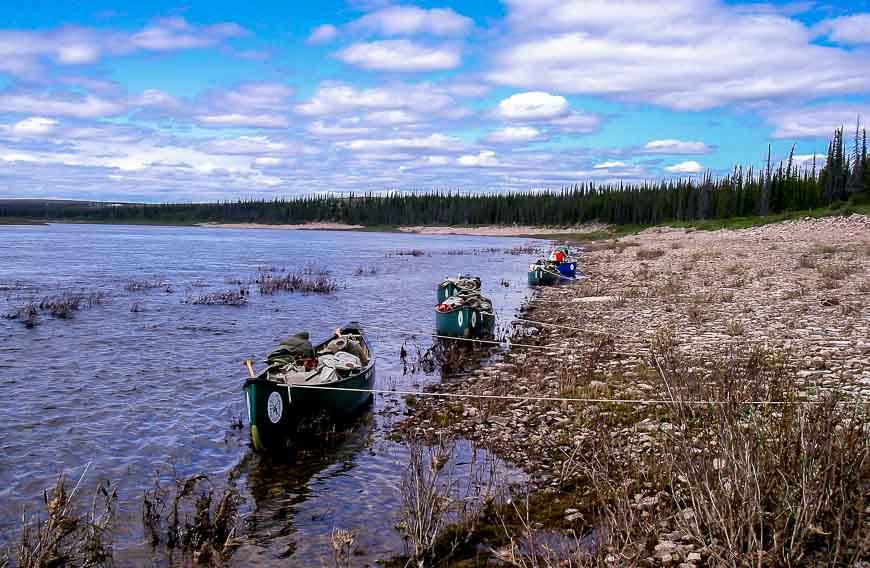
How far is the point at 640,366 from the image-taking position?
1320 centimetres

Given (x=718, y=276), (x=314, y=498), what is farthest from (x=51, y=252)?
(x=314, y=498)

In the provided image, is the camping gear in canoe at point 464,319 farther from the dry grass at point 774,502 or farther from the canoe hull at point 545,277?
the canoe hull at point 545,277

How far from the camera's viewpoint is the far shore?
13638 centimetres

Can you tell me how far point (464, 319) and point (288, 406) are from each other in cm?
931

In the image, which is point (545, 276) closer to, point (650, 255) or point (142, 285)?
point (650, 255)

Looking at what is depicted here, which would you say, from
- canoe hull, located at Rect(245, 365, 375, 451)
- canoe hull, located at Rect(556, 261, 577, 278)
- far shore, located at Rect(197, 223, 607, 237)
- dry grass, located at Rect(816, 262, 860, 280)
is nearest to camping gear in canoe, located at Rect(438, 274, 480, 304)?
canoe hull, located at Rect(556, 261, 577, 278)

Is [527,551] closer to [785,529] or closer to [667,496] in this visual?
[667,496]

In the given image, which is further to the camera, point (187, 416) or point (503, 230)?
point (503, 230)

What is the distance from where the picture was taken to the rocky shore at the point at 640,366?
26.2 ft

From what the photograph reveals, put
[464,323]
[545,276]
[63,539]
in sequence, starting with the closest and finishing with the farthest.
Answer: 1. [63,539]
2. [464,323]
3. [545,276]

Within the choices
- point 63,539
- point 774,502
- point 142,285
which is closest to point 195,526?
point 63,539

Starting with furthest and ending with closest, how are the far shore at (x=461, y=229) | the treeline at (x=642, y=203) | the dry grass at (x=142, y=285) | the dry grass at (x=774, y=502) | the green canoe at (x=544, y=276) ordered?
the far shore at (x=461, y=229)
the treeline at (x=642, y=203)
the green canoe at (x=544, y=276)
the dry grass at (x=142, y=285)
the dry grass at (x=774, y=502)

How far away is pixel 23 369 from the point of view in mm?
16484

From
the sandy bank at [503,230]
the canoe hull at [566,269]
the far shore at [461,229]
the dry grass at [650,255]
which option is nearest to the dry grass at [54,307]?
the canoe hull at [566,269]
